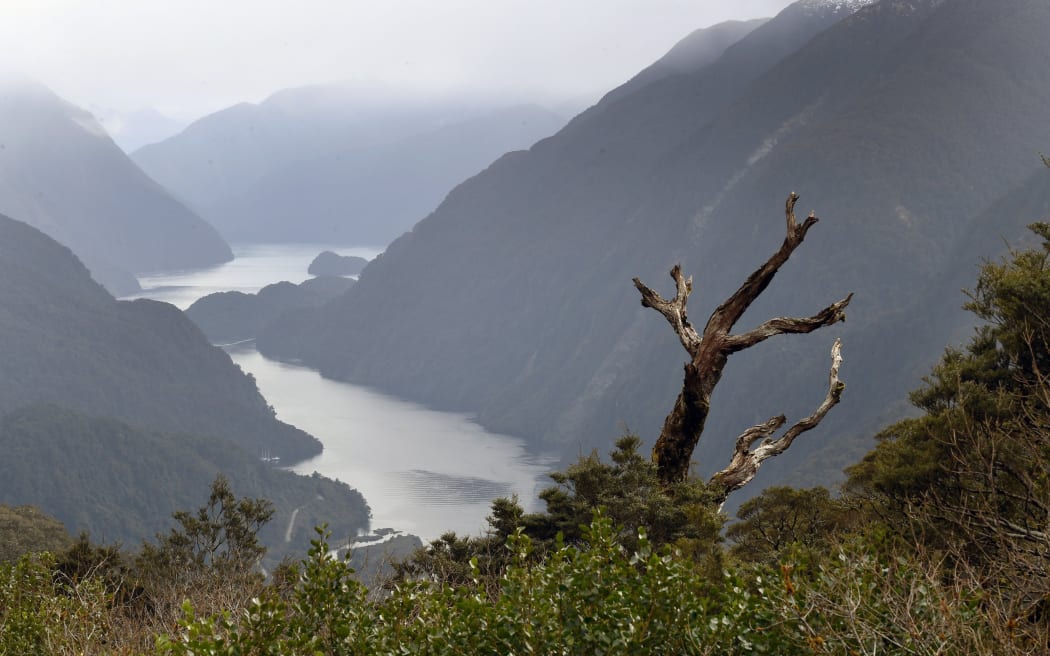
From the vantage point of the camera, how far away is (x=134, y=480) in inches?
5689

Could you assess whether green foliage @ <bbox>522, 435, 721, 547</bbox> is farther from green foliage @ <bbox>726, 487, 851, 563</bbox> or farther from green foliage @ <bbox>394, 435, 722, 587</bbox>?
green foliage @ <bbox>726, 487, 851, 563</bbox>

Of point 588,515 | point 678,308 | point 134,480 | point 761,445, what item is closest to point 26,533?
point 588,515

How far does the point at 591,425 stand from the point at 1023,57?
12129 centimetres

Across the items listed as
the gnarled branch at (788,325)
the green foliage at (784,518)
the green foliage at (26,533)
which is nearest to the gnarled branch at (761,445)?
the gnarled branch at (788,325)

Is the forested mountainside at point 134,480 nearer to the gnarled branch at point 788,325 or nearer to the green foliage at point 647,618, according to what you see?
the gnarled branch at point 788,325

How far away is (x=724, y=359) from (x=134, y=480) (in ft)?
483

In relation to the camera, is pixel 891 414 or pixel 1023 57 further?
pixel 1023 57

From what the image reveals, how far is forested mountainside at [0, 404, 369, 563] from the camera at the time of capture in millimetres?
132125

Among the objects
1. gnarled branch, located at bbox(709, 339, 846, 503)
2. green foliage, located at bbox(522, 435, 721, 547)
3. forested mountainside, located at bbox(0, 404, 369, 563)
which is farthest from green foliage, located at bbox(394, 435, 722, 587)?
forested mountainside, located at bbox(0, 404, 369, 563)

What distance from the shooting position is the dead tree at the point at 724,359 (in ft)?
43.2

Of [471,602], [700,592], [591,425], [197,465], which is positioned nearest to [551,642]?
[471,602]

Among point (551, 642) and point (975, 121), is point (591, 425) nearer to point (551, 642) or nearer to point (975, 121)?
point (975, 121)

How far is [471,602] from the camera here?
756 centimetres

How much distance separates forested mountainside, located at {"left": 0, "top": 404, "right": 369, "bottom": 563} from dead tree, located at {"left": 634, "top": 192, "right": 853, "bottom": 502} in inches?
4513
